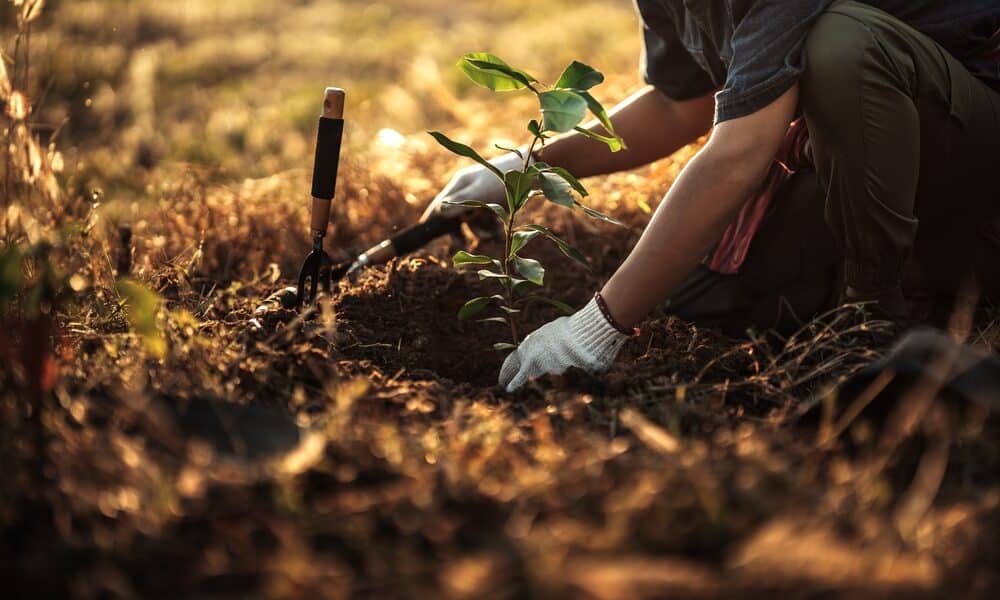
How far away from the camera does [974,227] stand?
87.4 inches

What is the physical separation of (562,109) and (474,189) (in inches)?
27.6

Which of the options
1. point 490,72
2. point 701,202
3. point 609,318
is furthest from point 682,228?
point 490,72

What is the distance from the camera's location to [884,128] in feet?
6.21

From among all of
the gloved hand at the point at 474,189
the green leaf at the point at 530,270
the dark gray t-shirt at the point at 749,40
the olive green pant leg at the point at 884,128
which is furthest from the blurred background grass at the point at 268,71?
the olive green pant leg at the point at 884,128

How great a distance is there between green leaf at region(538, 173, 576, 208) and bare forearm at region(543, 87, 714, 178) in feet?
1.97

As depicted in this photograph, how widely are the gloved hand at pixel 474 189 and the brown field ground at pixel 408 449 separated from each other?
0.13 m

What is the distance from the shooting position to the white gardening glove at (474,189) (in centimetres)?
234

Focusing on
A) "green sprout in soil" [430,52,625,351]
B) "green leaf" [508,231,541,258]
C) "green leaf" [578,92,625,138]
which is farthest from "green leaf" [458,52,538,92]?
"green leaf" [508,231,541,258]

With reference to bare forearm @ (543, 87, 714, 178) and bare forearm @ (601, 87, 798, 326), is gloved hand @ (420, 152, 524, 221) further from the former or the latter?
bare forearm @ (601, 87, 798, 326)

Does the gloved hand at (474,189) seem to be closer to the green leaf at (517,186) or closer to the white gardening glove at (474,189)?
the white gardening glove at (474,189)

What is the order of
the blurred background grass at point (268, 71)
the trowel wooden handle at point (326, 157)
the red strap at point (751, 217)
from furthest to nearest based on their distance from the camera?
the blurred background grass at point (268, 71), the red strap at point (751, 217), the trowel wooden handle at point (326, 157)

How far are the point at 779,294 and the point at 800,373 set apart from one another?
0.50 meters

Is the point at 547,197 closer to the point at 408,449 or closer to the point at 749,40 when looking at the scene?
the point at 749,40

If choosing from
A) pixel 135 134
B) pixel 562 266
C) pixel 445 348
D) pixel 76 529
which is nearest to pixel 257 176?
pixel 135 134
